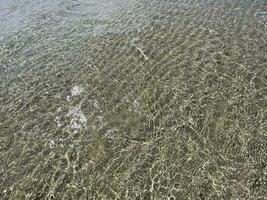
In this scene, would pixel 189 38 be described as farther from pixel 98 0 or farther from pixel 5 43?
pixel 5 43

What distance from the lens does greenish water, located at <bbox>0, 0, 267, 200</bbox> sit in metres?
7.91

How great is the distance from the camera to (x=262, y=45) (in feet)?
38.4

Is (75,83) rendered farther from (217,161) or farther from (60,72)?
(217,161)

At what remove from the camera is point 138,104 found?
10.1 m

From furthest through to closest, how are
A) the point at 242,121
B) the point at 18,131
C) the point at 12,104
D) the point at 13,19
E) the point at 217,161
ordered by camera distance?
the point at 13,19, the point at 12,104, the point at 18,131, the point at 242,121, the point at 217,161

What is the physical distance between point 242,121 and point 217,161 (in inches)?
63.5

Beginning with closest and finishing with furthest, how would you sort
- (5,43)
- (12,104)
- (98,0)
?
(12,104), (5,43), (98,0)

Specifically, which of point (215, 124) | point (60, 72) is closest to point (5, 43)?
point (60, 72)

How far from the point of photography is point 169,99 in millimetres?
10031

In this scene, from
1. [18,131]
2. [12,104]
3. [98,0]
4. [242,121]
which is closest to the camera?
[242,121]

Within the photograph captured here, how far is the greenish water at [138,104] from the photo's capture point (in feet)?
26.0

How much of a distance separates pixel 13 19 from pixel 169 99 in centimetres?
997

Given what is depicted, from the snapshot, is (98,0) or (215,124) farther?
(98,0)

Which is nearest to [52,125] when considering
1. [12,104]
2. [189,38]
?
[12,104]
